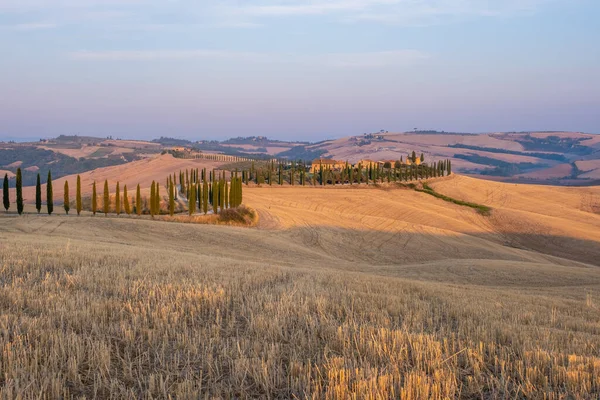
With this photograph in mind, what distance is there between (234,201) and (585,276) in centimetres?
4175

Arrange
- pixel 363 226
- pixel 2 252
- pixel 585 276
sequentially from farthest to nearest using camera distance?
pixel 363 226 → pixel 585 276 → pixel 2 252

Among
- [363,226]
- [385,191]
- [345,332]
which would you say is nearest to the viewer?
[345,332]

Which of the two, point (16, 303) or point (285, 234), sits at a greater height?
point (16, 303)

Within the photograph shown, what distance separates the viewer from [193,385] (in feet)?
15.9

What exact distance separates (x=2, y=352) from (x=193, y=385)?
2422 mm

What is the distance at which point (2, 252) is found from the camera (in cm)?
1446

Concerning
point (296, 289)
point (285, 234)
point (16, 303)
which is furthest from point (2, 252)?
point (285, 234)

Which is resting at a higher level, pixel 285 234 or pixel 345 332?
pixel 345 332

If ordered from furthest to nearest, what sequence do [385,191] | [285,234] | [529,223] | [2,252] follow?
[385,191] → [529,223] → [285,234] → [2,252]

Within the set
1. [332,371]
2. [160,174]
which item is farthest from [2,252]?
[160,174]

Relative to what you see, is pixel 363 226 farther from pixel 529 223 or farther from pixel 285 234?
pixel 529 223

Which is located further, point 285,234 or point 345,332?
point 285,234

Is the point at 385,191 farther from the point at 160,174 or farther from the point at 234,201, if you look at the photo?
the point at 160,174

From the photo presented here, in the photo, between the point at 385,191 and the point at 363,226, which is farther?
the point at 385,191
